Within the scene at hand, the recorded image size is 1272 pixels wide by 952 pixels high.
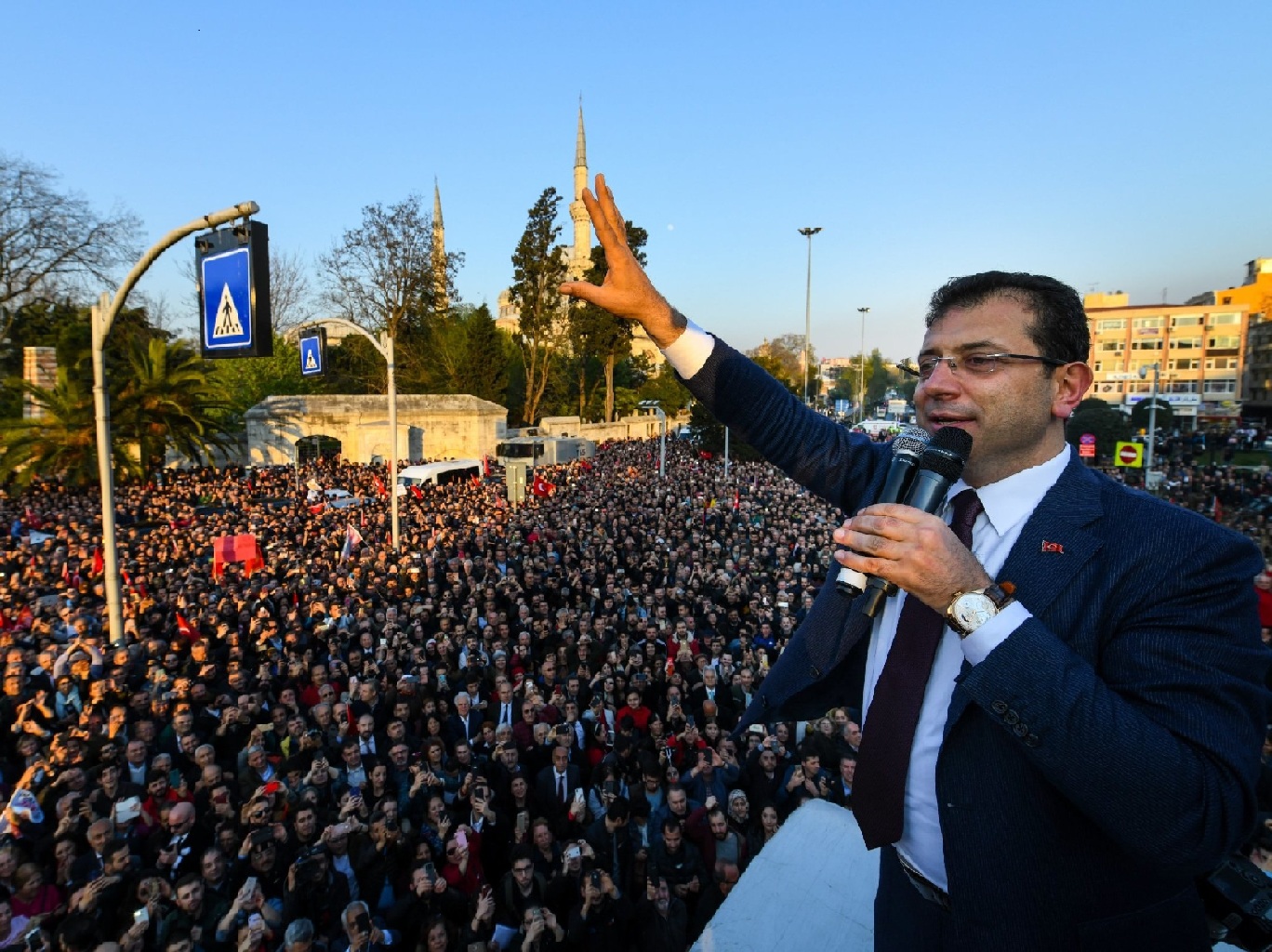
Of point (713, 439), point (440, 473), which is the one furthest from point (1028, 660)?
point (713, 439)

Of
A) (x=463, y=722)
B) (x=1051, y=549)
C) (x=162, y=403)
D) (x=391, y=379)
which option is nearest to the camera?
(x=1051, y=549)

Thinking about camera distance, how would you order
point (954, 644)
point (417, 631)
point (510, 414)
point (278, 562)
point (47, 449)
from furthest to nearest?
point (510, 414) < point (47, 449) < point (278, 562) < point (417, 631) < point (954, 644)

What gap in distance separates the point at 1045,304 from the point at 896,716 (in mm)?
951

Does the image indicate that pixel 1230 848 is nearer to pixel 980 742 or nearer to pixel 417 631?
pixel 980 742

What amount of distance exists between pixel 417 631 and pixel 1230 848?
8683mm

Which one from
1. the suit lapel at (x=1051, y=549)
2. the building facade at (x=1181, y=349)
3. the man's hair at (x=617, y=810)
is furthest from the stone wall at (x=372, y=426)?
the building facade at (x=1181, y=349)

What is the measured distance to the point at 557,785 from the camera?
572 cm

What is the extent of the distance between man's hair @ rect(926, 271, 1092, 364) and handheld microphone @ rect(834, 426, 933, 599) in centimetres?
31

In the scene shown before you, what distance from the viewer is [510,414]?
147 feet

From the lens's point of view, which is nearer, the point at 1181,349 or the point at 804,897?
the point at 804,897

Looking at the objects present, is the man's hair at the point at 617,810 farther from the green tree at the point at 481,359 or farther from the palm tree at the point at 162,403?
the green tree at the point at 481,359

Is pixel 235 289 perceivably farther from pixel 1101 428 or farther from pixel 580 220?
pixel 580 220

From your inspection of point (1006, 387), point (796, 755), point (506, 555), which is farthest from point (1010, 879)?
point (506, 555)

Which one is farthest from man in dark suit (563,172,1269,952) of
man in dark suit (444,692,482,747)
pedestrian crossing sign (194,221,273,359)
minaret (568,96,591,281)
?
minaret (568,96,591,281)
